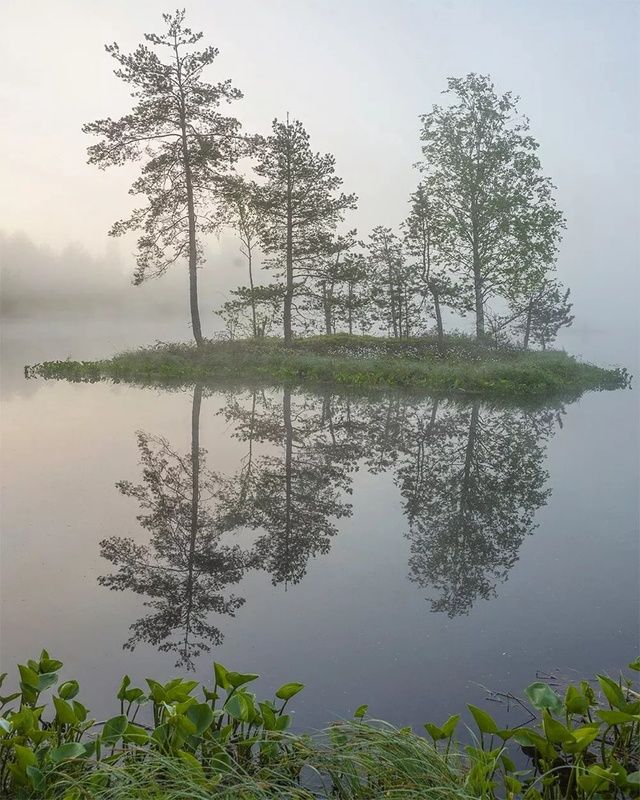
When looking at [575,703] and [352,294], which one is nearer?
[575,703]

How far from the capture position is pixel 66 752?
9.27 feet

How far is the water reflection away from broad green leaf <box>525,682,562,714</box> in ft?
6.46

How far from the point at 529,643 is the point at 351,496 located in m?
3.70

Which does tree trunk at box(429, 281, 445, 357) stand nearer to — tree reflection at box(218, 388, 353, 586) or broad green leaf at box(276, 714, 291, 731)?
tree reflection at box(218, 388, 353, 586)

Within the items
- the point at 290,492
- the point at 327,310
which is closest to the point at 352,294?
the point at 327,310

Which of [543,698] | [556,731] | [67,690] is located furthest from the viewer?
[67,690]

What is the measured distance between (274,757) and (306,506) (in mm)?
4655

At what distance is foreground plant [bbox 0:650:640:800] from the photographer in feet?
9.07

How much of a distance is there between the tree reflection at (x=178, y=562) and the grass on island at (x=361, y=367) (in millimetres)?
11060

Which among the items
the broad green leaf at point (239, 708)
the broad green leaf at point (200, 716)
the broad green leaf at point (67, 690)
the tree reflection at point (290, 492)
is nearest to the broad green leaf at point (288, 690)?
the broad green leaf at point (239, 708)

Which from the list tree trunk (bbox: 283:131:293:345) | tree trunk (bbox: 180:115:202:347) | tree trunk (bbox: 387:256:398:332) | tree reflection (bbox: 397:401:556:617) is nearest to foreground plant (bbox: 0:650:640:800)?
tree reflection (bbox: 397:401:556:617)

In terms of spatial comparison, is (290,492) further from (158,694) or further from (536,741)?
(536,741)

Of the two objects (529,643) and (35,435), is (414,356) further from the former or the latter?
(529,643)

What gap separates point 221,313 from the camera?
27.5 metres
